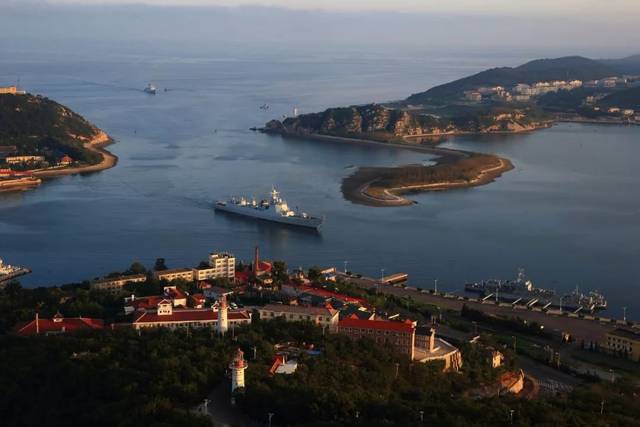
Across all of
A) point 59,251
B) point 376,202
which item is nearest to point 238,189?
point 376,202

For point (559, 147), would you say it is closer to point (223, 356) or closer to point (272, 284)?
point (272, 284)

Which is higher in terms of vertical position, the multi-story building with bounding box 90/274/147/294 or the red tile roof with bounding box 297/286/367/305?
the red tile roof with bounding box 297/286/367/305

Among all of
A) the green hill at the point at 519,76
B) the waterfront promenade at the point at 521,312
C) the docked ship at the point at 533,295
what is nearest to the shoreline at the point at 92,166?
the waterfront promenade at the point at 521,312

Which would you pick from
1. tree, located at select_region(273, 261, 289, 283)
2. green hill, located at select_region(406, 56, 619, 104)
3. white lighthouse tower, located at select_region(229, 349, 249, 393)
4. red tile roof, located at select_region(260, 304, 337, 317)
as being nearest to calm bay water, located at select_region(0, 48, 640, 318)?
tree, located at select_region(273, 261, 289, 283)

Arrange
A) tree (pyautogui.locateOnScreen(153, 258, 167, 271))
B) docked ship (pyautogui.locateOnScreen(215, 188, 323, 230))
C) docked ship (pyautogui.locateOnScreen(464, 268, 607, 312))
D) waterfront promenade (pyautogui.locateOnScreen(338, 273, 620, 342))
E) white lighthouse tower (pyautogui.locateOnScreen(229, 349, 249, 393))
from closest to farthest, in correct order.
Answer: white lighthouse tower (pyautogui.locateOnScreen(229, 349, 249, 393)) → waterfront promenade (pyautogui.locateOnScreen(338, 273, 620, 342)) → docked ship (pyautogui.locateOnScreen(464, 268, 607, 312)) → tree (pyautogui.locateOnScreen(153, 258, 167, 271)) → docked ship (pyautogui.locateOnScreen(215, 188, 323, 230))

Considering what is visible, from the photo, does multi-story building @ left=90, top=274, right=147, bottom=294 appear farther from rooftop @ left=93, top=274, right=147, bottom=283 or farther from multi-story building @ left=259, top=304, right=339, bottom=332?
multi-story building @ left=259, top=304, right=339, bottom=332

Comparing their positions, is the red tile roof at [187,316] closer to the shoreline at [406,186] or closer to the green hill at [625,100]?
the shoreline at [406,186]
